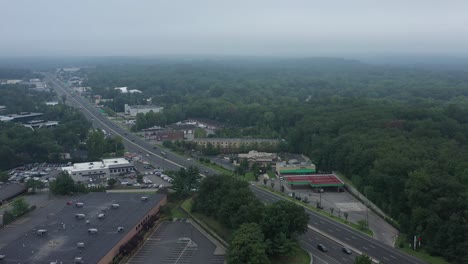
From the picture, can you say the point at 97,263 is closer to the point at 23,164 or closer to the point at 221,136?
the point at 23,164

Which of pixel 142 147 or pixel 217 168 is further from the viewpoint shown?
pixel 142 147

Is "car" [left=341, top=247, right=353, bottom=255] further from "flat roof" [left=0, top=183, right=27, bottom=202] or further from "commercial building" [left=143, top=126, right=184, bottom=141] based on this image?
"commercial building" [left=143, top=126, right=184, bottom=141]

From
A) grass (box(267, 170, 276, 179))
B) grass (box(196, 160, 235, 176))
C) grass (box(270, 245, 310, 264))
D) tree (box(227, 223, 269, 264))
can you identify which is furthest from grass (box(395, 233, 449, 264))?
grass (box(196, 160, 235, 176))

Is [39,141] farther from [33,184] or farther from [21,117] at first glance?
[21,117]

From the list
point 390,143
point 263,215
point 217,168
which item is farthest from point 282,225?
point 217,168

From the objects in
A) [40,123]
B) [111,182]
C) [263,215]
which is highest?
[263,215]

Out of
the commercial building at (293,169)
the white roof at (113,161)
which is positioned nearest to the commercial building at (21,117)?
the white roof at (113,161)

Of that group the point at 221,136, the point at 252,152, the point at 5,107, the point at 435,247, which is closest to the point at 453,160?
the point at 435,247

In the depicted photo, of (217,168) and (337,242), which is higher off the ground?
(337,242)

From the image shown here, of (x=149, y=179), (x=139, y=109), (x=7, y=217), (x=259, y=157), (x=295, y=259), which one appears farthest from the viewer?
(x=139, y=109)

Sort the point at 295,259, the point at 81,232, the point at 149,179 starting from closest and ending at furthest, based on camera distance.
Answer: the point at 295,259, the point at 81,232, the point at 149,179
